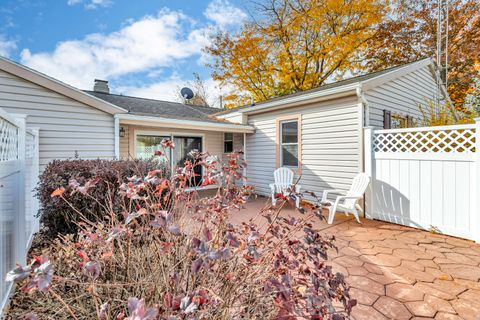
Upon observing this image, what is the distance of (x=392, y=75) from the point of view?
5.85 metres

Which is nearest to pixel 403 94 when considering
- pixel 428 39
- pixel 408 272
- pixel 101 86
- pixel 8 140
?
pixel 408 272

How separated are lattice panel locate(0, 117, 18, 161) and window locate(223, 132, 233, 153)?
22.7 feet

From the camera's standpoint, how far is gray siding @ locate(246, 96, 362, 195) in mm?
5383

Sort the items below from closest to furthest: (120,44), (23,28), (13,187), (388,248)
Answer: (13,187), (388,248), (23,28), (120,44)

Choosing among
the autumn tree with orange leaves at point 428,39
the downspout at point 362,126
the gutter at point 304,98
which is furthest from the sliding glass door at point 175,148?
the autumn tree with orange leaves at point 428,39

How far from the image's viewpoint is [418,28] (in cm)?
1205

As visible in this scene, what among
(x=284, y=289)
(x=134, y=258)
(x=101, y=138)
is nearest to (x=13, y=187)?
(x=134, y=258)

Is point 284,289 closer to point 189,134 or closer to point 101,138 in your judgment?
point 101,138

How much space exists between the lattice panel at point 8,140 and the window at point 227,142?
22.7 feet

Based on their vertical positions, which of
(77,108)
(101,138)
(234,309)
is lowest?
(234,309)

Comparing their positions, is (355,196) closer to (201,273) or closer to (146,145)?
(201,273)

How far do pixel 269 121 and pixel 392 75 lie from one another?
136 inches

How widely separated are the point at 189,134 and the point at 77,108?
360cm

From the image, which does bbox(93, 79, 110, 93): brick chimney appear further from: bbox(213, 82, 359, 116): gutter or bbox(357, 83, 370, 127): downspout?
bbox(357, 83, 370, 127): downspout
